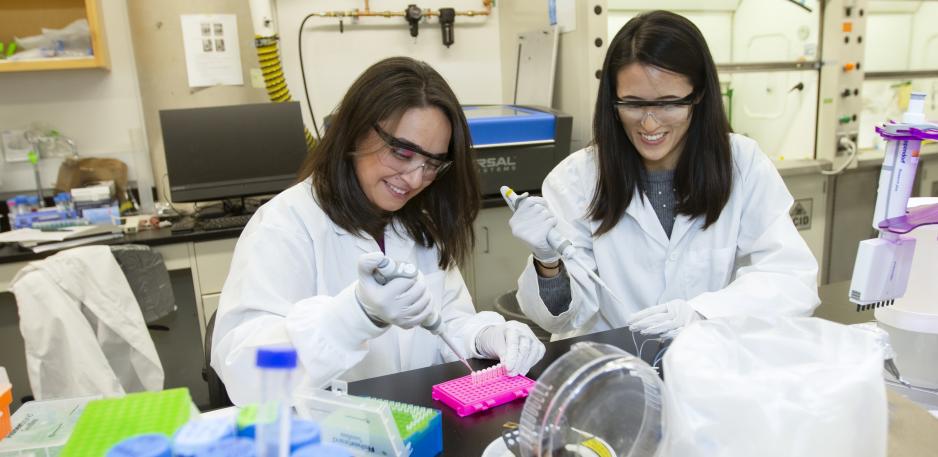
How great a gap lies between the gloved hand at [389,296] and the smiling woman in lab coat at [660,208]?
0.40 meters

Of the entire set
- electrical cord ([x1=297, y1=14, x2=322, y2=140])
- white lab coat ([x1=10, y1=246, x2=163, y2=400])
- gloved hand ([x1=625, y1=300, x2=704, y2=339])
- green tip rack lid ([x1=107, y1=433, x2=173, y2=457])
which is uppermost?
electrical cord ([x1=297, y1=14, x2=322, y2=140])

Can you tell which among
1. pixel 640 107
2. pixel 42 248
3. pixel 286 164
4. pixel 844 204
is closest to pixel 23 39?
pixel 42 248

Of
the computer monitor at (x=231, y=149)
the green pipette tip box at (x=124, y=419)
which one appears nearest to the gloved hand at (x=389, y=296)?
the green pipette tip box at (x=124, y=419)

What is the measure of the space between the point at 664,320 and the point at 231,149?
2034 millimetres

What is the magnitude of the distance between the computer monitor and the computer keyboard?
A: 0.30 feet

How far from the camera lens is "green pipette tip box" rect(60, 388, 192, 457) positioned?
0.66 meters

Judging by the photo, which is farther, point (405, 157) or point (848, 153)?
point (848, 153)

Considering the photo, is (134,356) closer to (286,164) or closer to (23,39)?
(286,164)

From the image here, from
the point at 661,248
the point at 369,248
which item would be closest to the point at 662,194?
the point at 661,248

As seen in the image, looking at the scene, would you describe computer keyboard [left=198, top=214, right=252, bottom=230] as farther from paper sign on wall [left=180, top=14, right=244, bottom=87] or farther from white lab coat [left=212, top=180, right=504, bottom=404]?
white lab coat [left=212, top=180, right=504, bottom=404]

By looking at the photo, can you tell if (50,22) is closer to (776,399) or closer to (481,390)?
(481,390)

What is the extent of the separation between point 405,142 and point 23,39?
232cm

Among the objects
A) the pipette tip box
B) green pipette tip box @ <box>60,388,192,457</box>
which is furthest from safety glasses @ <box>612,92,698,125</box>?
green pipette tip box @ <box>60,388,192,457</box>

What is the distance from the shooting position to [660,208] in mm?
1560
